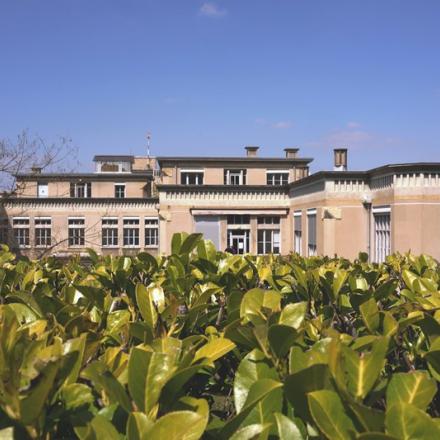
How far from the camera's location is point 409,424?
1.25 metres

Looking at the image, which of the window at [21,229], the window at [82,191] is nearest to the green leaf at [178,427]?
the window at [21,229]

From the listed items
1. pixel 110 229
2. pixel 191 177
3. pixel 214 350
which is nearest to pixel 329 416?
pixel 214 350

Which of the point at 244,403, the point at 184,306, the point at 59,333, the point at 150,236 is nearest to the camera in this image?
the point at 244,403

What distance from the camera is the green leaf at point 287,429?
5.03ft

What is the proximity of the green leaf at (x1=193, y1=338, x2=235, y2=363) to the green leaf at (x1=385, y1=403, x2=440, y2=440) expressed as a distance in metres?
0.76

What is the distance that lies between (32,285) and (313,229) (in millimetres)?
28792

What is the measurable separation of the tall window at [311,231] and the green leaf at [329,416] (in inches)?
1205

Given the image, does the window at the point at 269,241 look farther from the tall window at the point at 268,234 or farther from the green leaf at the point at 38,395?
the green leaf at the point at 38,395

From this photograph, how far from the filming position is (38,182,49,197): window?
4550cm

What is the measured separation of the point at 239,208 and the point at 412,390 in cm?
3612

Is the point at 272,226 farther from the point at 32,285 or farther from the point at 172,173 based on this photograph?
the point at 32,285

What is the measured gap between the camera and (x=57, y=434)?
1750 mm

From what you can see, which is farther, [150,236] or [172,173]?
[150,236]

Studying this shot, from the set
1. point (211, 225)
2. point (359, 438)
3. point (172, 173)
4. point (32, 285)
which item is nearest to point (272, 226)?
point (211, 225)
